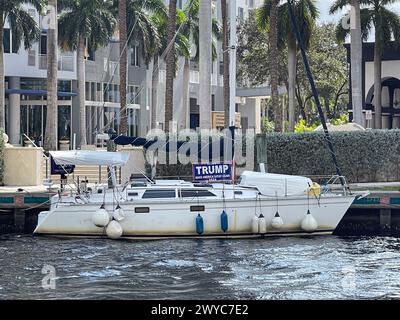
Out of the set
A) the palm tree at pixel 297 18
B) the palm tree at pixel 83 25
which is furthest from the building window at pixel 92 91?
the palm tree at pixel 297 18

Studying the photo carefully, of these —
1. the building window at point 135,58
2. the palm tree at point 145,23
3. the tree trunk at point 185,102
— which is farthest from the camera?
the building window at point 135,58

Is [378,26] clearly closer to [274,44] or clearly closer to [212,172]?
[274,44]

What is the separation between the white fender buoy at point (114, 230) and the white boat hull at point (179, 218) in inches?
9.3

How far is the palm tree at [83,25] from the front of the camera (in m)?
57.8

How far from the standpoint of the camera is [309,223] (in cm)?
2977

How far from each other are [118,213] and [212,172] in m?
3.85

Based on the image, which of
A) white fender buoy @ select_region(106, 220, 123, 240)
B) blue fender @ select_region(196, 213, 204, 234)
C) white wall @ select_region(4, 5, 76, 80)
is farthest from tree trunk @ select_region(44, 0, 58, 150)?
blue fender @ select_region(196, 213, 204, 234)

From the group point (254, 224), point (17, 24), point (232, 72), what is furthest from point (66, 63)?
point (254, 224)

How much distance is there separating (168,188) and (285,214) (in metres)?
3.95

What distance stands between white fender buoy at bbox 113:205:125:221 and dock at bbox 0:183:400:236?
4355 millimetres

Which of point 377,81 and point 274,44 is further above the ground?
point 274,44

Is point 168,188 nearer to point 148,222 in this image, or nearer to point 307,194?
point 148,222

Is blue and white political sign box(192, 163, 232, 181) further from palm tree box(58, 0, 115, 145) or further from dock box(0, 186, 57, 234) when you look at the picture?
palm tree box(58, 0, 115, 145)

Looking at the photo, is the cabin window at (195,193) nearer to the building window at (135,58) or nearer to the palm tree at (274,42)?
the palm tree at (274,42)
